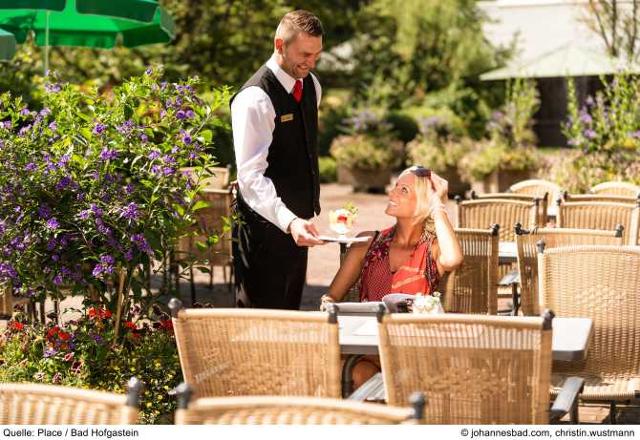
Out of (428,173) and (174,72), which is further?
(174,72)

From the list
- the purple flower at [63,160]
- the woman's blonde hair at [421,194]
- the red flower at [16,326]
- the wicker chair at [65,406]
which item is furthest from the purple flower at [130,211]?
the wicker chair at [65,406]

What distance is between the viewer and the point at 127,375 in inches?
209

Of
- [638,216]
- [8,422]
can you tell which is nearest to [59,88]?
[8,422]

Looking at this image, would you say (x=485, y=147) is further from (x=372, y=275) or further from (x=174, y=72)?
(x=372, y=275)

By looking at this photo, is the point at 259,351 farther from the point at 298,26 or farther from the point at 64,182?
the point at 64,182

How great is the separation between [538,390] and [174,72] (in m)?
14.6

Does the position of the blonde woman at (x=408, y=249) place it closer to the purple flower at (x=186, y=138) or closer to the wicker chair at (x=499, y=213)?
the purple flower at (x=186, y=138)

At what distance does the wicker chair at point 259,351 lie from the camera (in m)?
3.55

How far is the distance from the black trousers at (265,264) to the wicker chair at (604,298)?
3.58 feet

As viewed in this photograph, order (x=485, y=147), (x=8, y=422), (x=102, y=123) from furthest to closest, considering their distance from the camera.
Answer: (x=485, y=147) < (x=102, y=123) < (x=8, y=422)

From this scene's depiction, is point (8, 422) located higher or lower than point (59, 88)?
Result: lower

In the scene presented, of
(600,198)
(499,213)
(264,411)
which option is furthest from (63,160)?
(600,198)

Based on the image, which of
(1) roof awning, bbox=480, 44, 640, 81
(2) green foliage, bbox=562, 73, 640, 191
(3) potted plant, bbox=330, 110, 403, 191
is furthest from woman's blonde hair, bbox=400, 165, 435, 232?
(1) roof awning, bbox=480, 44, 640, 81

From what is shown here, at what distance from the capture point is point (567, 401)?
3857 millimetres
